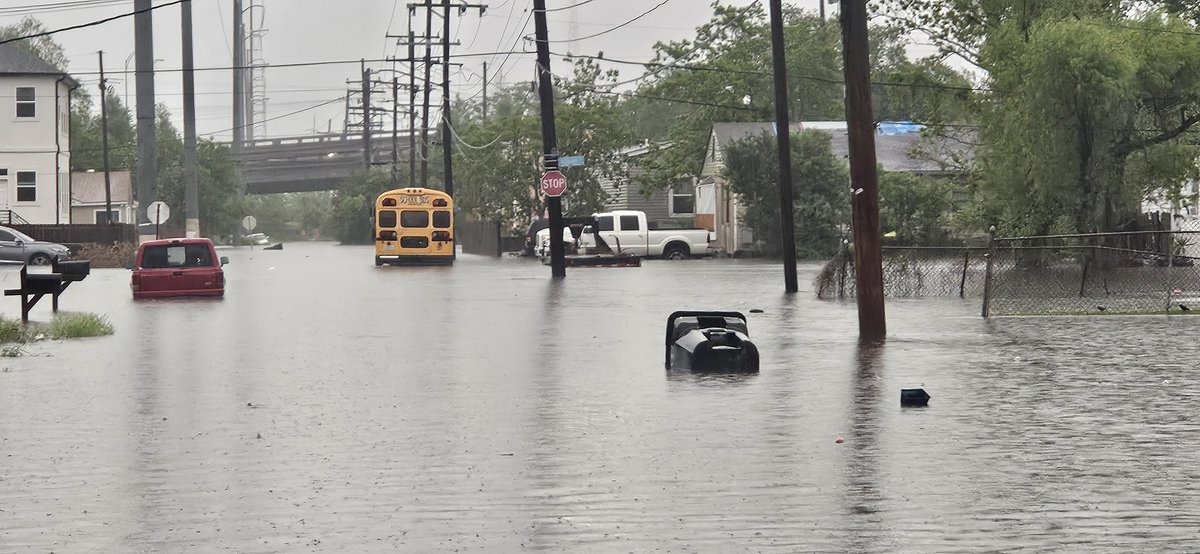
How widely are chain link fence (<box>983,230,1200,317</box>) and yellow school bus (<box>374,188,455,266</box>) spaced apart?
79.0ft

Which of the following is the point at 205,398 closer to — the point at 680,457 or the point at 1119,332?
the point at 680,457

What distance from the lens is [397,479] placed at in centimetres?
991

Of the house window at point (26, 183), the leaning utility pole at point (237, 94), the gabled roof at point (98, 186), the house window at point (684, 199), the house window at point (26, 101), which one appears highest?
the leaning utility pole at point (237, 94)

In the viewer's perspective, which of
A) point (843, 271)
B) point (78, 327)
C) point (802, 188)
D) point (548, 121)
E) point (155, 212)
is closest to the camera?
point (78, 327)

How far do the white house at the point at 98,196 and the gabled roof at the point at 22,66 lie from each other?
2602cm

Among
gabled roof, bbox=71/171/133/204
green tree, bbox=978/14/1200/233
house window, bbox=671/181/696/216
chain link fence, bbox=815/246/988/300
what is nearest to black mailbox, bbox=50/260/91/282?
chain link fence, bbox=815/246/988/300

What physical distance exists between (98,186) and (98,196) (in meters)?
0.86

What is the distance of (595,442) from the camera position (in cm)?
1154

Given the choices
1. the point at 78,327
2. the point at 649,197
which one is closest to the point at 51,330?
the point at 78,327

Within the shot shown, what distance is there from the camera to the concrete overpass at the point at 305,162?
4919 inches

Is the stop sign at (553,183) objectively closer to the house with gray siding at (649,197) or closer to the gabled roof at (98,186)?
the house with gray siding at (649,197)

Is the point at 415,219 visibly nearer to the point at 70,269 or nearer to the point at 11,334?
the point at 70,269

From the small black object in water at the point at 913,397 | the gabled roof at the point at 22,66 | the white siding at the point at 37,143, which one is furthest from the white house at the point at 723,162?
the small black object in water at the point at 913,397

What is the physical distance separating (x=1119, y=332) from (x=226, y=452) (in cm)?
1352
